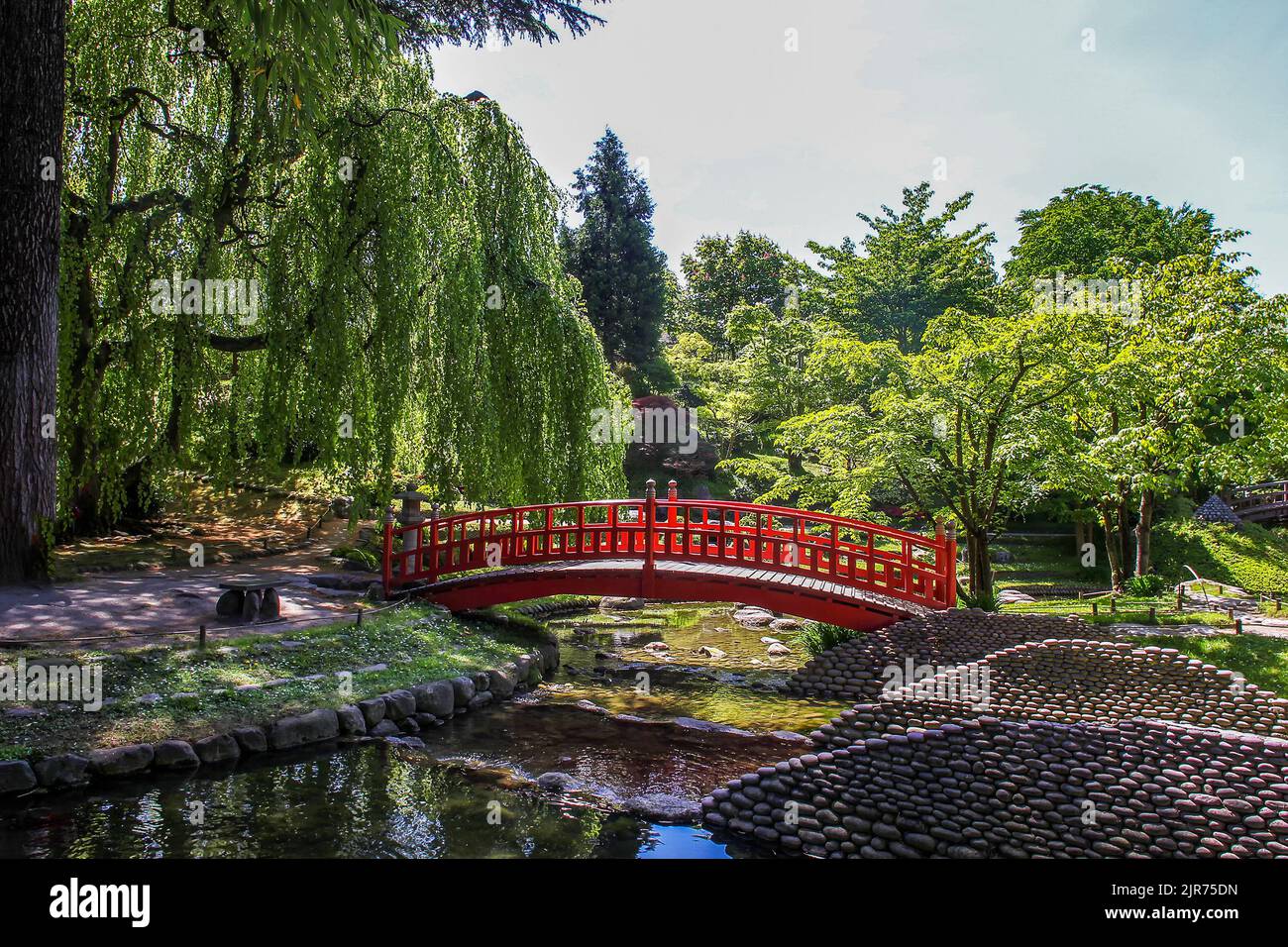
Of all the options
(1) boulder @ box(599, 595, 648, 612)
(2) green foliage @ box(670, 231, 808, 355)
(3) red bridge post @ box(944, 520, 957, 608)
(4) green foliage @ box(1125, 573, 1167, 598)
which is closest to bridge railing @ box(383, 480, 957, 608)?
(3) red bridge post @ box(944, 520, 957, 608)

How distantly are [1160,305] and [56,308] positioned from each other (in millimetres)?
16446

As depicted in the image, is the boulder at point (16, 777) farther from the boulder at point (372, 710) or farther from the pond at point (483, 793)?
the boulder at point (372, 710)

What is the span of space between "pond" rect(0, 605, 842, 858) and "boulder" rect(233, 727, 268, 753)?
214 millimetres

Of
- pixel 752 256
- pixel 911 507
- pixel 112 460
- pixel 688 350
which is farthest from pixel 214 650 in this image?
pixel 752 256

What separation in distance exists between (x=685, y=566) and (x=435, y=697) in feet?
12.1

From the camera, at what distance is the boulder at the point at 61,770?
522 cm

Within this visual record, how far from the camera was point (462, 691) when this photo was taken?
8141 mm

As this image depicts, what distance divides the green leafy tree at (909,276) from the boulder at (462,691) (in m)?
19.6

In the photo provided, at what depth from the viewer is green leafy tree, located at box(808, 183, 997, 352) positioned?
25562 mm

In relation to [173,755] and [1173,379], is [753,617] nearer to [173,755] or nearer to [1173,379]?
[1173,379]

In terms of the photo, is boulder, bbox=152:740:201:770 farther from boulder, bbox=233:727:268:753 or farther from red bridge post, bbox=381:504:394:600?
red bridge post, bbox=381:504:394:600

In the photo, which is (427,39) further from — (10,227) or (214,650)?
(214,650)

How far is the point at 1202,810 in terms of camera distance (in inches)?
200

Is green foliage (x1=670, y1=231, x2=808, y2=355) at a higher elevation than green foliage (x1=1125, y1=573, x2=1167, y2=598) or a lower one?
→ higher
